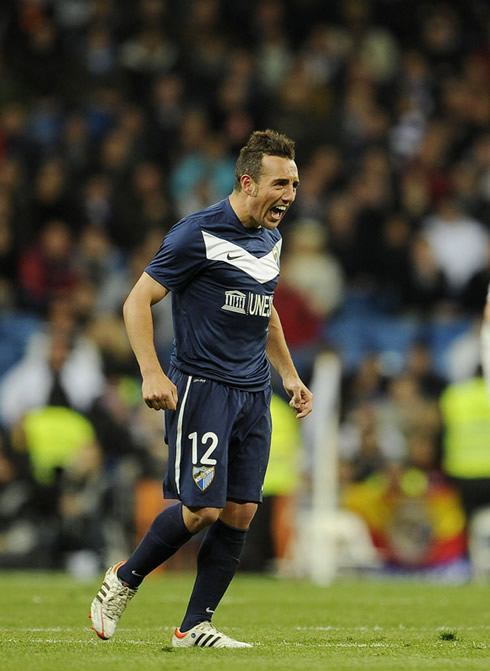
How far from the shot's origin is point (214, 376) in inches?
246

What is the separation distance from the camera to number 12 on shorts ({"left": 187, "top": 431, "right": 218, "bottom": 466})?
6098 millimetres

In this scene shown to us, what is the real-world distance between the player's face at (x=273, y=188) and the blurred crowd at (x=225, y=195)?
699 cm

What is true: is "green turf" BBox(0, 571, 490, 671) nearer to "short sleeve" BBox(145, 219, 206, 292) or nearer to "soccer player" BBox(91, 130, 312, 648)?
"soccer player" BBox(91, 130, 312, 648)

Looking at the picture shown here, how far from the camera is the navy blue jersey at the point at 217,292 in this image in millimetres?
6238

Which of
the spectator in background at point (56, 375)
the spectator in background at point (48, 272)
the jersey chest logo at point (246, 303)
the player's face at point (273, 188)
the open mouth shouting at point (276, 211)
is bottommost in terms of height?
the spectator in background at point (56, 375)

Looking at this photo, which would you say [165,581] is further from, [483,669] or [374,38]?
[374,38]

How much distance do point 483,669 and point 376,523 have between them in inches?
300

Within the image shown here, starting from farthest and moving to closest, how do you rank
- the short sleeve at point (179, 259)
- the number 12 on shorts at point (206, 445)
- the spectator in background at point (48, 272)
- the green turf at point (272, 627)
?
the spectator in background at point (48, 272) → the short sleeve at point (179, 259) → the number 12 on shorts at point (206, 445) → the green turf at point (272, 627)

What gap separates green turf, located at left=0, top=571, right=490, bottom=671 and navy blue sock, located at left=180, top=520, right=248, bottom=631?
9.3 inches

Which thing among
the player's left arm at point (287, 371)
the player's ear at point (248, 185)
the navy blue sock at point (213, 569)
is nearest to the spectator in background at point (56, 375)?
the player's left arm at point (287, 371)

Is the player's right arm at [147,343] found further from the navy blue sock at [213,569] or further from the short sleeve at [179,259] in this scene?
the navy blue sock at [213,569]

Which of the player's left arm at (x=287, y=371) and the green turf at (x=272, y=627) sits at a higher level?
the player's left arm at (x=287, y=371)

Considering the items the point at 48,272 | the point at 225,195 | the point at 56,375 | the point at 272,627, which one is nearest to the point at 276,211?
the point at 272,627

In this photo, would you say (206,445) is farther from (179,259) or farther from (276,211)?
(276,211)
